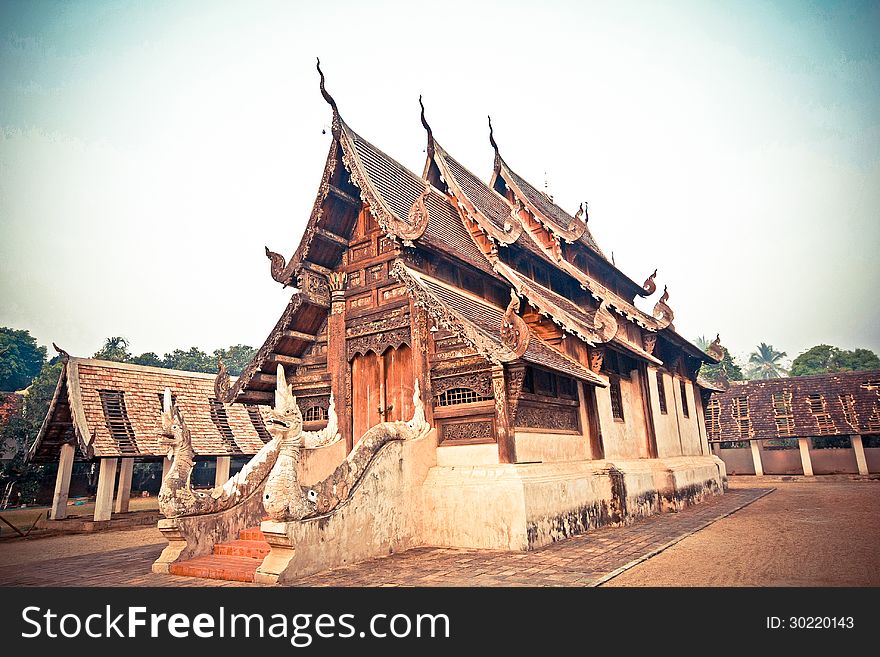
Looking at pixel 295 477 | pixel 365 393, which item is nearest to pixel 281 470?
pixel 295 477

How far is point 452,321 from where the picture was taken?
870cm

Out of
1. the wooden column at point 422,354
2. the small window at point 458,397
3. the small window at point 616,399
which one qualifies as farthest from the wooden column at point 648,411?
the wooden column at point 422,354

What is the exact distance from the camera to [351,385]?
10.6 metres

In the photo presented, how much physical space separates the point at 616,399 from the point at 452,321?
5884 millimetres

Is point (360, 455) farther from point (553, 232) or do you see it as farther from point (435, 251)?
point (553, 232)

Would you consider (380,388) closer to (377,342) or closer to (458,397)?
(377,342)

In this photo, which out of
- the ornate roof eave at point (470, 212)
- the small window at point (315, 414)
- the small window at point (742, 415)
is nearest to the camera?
the small window at point (315, 414)

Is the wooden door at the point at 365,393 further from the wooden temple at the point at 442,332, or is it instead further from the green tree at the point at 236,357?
the green tree at the point at 236,357

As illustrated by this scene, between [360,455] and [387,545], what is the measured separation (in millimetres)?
1423

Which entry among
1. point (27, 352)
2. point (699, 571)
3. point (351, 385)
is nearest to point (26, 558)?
point (351, 385)

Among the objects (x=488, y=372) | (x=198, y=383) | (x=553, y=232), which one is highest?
(x=553, y=232)

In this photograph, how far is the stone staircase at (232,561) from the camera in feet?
22.3

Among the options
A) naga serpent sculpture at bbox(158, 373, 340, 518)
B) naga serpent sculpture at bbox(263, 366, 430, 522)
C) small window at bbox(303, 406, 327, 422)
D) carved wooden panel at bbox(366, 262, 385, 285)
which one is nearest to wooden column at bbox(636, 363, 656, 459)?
carved wooden panel at bbox(366, 262, 385, 285)

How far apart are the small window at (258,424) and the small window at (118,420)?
4286mm
